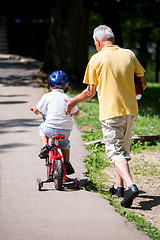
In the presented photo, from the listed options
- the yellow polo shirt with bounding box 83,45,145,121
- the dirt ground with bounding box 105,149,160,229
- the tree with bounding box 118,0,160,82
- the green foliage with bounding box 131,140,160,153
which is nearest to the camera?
the yellow polo shirt with bounding box 83,45,145,121

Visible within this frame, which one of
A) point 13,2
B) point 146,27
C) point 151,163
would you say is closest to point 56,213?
point 151,163

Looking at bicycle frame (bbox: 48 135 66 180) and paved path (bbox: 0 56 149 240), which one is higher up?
bicycle frame (bbox: 48 135 66 180)

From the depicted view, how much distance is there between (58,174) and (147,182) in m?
1.57

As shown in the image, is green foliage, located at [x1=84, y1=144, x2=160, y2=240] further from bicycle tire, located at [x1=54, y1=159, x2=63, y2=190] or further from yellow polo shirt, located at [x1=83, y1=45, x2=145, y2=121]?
yellow polo shirt, located at [x1=83, y1=45, x2=145, y2=121]

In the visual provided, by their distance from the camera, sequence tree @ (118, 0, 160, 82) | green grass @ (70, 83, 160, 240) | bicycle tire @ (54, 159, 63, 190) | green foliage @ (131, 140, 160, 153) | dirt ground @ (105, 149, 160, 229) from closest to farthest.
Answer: green grass @ (70, 83, 160, 240)
dirt ground @ (105, 149, 160, 229)
bicycle tire @ (54, 159, 63, 190)
green foliage @ (131, 140, 160, 153)
tree @ (118, 0, 160, 82)

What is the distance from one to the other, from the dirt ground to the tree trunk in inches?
288

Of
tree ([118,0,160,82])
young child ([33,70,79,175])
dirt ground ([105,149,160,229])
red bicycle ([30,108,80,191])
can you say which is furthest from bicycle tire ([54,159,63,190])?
tree ([118,0,160,82])

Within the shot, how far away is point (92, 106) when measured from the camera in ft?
36.8

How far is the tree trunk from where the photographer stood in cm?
1424

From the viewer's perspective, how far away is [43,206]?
4.61 m

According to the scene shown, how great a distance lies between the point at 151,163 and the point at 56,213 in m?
2.91

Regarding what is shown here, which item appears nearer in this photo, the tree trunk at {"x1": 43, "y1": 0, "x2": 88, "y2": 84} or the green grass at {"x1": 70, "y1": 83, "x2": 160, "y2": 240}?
the green grass at {"x1": 70, "y1": 83, "x2": 160, "y2": 240}

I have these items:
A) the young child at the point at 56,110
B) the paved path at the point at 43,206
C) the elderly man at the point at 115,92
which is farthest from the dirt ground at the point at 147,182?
the young child at the point at 56,110

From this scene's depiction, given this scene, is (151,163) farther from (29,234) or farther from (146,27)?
(146,27)
